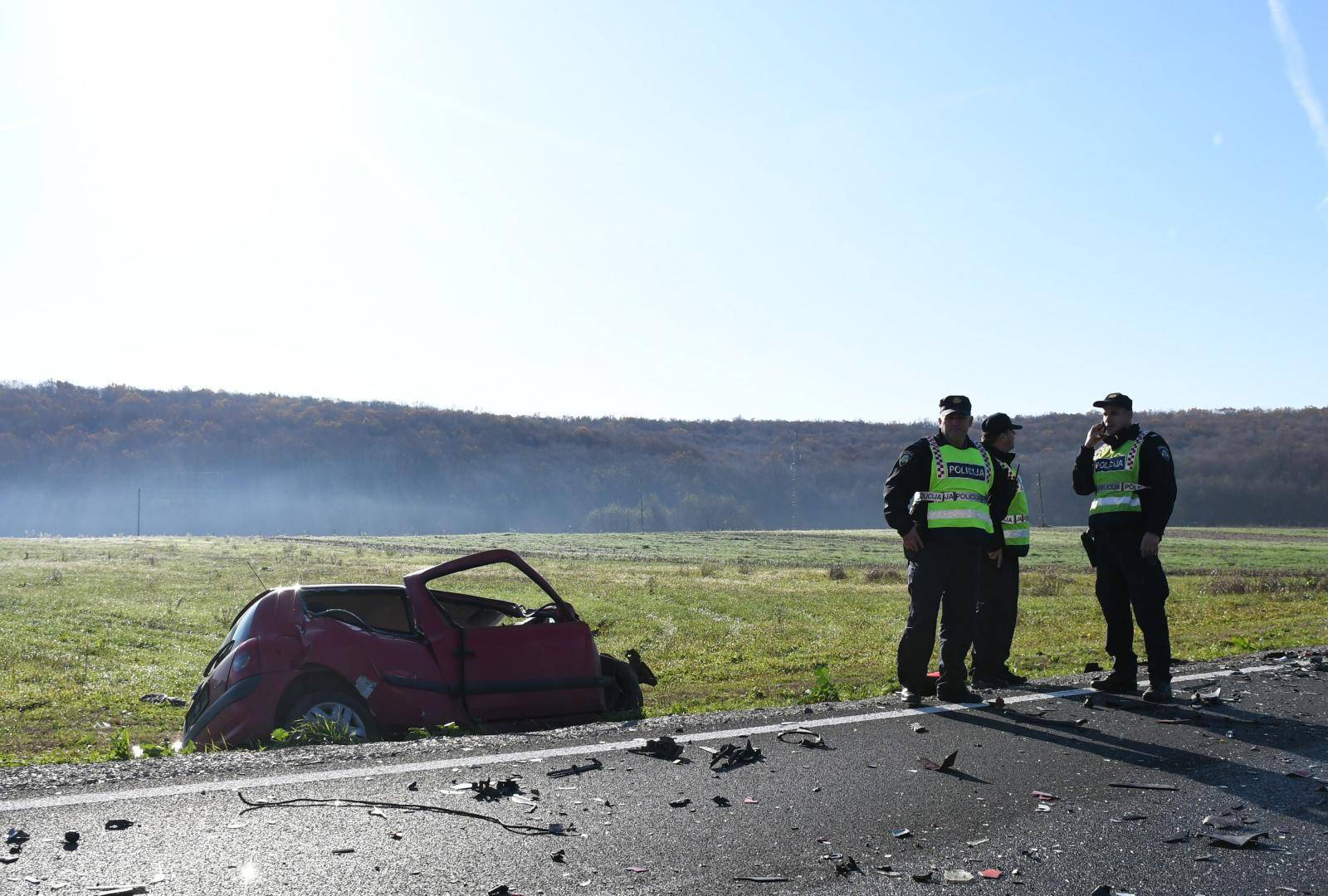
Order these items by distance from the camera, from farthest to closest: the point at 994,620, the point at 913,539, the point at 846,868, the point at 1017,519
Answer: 1. the point at 1017,519
2. the point at 994,620
3. the point at 913,539
4. the point at 846,868

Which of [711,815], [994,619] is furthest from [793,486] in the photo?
[711,815]

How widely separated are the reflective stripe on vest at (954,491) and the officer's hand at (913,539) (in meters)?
0.13

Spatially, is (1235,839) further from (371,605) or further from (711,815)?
(371,605)

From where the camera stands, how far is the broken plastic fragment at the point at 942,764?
18.1 feet

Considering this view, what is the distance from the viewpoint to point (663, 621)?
67.7 feet

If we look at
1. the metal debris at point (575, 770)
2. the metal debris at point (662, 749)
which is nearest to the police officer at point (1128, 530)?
the metal debris at point (662, 749)

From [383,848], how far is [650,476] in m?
134

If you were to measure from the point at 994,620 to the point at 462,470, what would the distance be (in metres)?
127

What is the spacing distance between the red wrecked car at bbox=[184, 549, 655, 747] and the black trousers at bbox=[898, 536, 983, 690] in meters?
2.08

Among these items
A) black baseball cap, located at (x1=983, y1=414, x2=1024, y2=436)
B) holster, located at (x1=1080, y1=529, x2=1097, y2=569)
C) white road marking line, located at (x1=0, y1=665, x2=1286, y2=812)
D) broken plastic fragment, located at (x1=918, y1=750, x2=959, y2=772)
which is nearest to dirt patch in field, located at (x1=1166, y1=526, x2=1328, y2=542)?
black baseball cap, located at (x1=983, y1=414, x2=1024, y2=436)

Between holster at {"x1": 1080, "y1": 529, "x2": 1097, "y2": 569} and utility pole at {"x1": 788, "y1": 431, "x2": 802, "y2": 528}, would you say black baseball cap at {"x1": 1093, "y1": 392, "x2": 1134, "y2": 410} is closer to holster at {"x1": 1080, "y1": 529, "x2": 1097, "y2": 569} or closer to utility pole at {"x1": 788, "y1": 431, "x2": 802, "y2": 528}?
holster at {"x1": 1080, "y1": 529, "x2": 1097, "y2": 569}

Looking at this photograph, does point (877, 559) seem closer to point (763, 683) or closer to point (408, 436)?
point (763, 683)

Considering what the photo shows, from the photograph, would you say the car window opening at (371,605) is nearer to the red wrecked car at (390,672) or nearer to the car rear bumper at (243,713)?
the red wrecked car at (390,672)

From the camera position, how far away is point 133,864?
13.0ft
